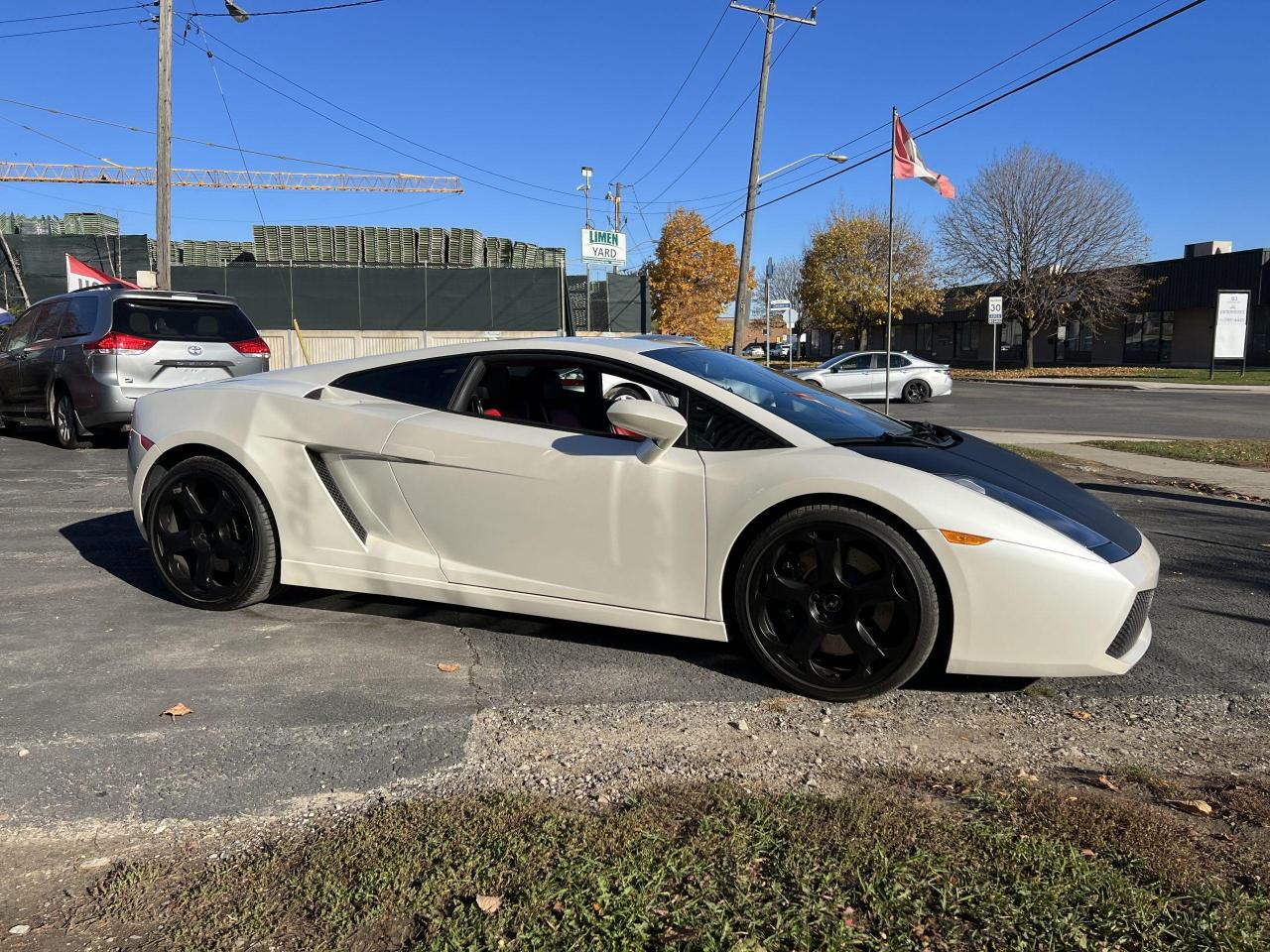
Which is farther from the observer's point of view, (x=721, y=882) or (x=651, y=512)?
(x=651, y=512)

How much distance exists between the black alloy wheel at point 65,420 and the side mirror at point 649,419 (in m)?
9.23

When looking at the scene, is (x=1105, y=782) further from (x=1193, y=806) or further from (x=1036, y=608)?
(x=1036, y=608)

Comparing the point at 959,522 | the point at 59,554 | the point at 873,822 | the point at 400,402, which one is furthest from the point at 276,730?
the point at 59,554

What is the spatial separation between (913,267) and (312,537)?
5252 centimetres

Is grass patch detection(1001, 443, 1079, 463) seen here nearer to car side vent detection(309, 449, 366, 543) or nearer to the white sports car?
the white sports car

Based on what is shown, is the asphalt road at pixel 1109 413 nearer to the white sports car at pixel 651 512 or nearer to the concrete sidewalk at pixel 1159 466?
the concrete sidewalk at pixel 1159 466

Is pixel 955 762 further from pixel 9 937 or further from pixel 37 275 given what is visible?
pixel 37 275

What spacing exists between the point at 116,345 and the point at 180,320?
0.70m

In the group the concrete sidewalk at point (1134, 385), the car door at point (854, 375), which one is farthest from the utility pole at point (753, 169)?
the concrete sidewalk at point (1134, 385)

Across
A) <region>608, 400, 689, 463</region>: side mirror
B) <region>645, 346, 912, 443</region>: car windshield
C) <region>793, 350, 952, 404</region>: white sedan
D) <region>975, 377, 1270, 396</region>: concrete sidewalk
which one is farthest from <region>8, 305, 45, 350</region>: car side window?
<region>975, 377, 1270, 396</region>: concrete sidewalk

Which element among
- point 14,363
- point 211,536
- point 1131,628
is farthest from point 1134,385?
point 211,536

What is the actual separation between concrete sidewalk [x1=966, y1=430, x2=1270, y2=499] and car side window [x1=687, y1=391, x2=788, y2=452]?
22.6 ft

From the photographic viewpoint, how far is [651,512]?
3699 mm

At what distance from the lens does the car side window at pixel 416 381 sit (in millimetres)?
4250
